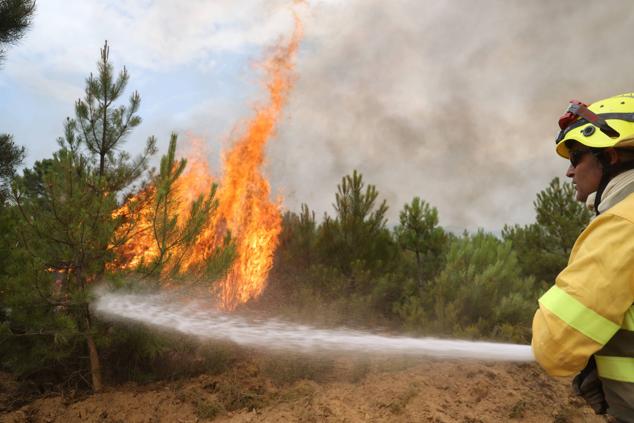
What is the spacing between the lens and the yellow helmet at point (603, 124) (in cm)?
197

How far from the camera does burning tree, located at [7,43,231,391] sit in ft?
17.2

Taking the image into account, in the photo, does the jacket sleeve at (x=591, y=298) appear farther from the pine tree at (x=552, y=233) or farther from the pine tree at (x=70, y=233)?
the pine tree at (x=552, y=233)

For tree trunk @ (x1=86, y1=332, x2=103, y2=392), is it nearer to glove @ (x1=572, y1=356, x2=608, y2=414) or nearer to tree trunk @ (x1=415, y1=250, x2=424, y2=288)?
glove @ (x1=572, y1=356, x2=608, y2=414)

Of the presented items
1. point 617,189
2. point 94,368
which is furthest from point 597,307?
point 94,368

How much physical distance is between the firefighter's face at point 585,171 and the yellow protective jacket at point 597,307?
36 cm

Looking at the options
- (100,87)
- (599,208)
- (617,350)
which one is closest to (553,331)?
(617,350)

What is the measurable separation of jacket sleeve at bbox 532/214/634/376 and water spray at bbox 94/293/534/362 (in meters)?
4.34

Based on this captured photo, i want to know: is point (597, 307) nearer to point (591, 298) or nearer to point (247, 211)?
point (591, 298)

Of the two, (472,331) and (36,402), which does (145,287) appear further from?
(472,331)

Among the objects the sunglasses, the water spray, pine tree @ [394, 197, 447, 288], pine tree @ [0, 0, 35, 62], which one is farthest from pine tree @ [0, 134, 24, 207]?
the sunglasses

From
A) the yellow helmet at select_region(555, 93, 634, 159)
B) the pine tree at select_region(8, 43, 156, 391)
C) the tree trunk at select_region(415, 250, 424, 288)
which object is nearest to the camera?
the yellow helmet at select_region(555, 93, 634, 159)

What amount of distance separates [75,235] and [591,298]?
559 cm

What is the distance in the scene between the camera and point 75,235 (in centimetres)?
536

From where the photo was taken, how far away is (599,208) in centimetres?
195
